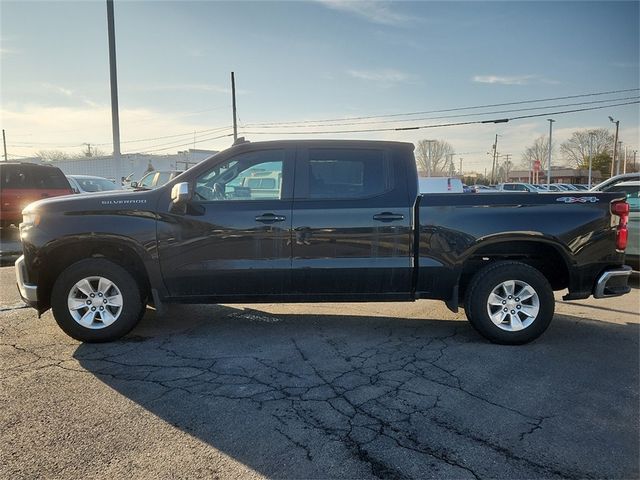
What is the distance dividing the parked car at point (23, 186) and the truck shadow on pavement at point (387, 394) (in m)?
8.52

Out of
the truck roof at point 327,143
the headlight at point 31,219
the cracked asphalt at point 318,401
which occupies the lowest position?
the cracked asphalt at point 318,401

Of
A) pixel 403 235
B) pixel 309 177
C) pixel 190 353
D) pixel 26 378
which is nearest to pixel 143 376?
pixel 190 353

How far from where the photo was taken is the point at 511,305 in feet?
15.7

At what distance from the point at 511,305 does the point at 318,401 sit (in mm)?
2425

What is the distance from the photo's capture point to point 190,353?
4496 mm

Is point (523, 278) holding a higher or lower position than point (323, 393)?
higher

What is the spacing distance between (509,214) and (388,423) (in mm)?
2571

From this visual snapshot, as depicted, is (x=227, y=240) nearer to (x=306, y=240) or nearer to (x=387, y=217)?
(x=306, y=240)

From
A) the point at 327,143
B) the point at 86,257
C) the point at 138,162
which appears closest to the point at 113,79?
the point at 86,257

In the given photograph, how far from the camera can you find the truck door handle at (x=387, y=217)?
15.3ft

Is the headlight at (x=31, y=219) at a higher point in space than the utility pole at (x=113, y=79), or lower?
lower

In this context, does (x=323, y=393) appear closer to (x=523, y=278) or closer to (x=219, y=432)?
(x=219, y=432)

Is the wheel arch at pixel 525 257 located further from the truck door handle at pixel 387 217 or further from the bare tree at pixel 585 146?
the bare tree at pixel 585 146

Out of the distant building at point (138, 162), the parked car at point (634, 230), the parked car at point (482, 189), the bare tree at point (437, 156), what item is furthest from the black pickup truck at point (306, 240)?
the bare tree at point (437, 156)
